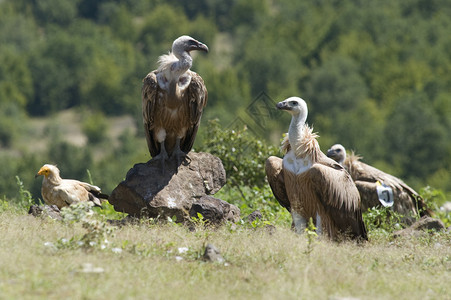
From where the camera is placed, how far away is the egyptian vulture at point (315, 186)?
29.0 feet

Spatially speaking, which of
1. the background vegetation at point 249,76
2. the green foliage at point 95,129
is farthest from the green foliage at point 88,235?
the green foliage at point 95,129

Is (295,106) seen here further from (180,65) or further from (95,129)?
(95,129)

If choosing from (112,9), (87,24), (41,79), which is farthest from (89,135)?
(112,9)

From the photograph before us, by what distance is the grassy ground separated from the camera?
242 inches

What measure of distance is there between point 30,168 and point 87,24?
55796 mm

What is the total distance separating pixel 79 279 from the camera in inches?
243

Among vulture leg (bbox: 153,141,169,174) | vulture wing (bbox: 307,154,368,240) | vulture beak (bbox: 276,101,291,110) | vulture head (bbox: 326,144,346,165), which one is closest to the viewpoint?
vulture wing (bbox: 307,154,368,240)

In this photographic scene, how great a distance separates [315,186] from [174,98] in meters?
2.25

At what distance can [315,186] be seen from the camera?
28.9ft

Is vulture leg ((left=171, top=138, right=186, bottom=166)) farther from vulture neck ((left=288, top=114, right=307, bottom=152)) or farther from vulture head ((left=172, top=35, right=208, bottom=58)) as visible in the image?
vulture neck ((left=288, top=114, right=307, bottom=152))

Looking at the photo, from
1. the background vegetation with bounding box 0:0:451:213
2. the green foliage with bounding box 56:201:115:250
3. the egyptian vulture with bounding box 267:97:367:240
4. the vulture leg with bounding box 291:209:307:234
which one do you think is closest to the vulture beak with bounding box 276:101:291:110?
the egyptian vulture with bounding box 267:97:367:240

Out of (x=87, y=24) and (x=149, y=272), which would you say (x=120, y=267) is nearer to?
(x=149, y=272)

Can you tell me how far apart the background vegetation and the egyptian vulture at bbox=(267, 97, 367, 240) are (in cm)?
5031

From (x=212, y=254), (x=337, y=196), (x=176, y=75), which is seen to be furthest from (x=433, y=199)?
(x=212, y=254)
